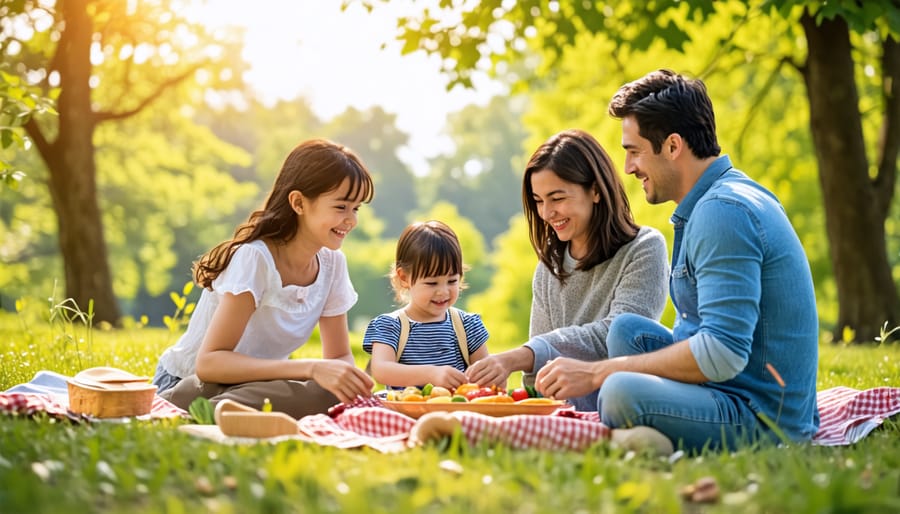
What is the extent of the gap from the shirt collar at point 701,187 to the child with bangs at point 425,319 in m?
1.55

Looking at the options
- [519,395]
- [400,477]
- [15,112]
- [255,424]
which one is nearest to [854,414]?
[519,395]

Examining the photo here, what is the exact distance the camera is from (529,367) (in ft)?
14.8

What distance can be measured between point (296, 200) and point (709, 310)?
7.25ft

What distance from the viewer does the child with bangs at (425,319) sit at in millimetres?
5047

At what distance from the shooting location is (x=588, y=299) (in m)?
4.82

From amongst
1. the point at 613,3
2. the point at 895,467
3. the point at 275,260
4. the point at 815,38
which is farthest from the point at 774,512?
the point at 815,38

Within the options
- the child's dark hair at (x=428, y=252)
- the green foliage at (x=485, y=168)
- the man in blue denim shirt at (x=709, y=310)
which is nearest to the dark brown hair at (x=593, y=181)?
the child's dark hair at (x=428, y=252)

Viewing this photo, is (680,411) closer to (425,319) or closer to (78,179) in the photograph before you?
(425,319)

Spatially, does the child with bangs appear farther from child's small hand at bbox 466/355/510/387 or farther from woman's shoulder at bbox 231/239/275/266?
woman's shoulder at bbox 231/239/275/266

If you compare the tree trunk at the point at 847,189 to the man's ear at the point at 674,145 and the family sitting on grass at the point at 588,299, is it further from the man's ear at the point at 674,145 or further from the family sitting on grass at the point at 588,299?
the man's ear at the point at 674,145

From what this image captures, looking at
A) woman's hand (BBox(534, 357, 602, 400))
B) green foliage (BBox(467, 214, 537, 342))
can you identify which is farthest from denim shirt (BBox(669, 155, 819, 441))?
green foliage (BBox(467, 214, 537, 342))

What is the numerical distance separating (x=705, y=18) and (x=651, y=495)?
643 cm

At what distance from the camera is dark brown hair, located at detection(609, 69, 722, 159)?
3.71m

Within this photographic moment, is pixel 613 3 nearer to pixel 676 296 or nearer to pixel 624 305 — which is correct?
pixel 624 305
